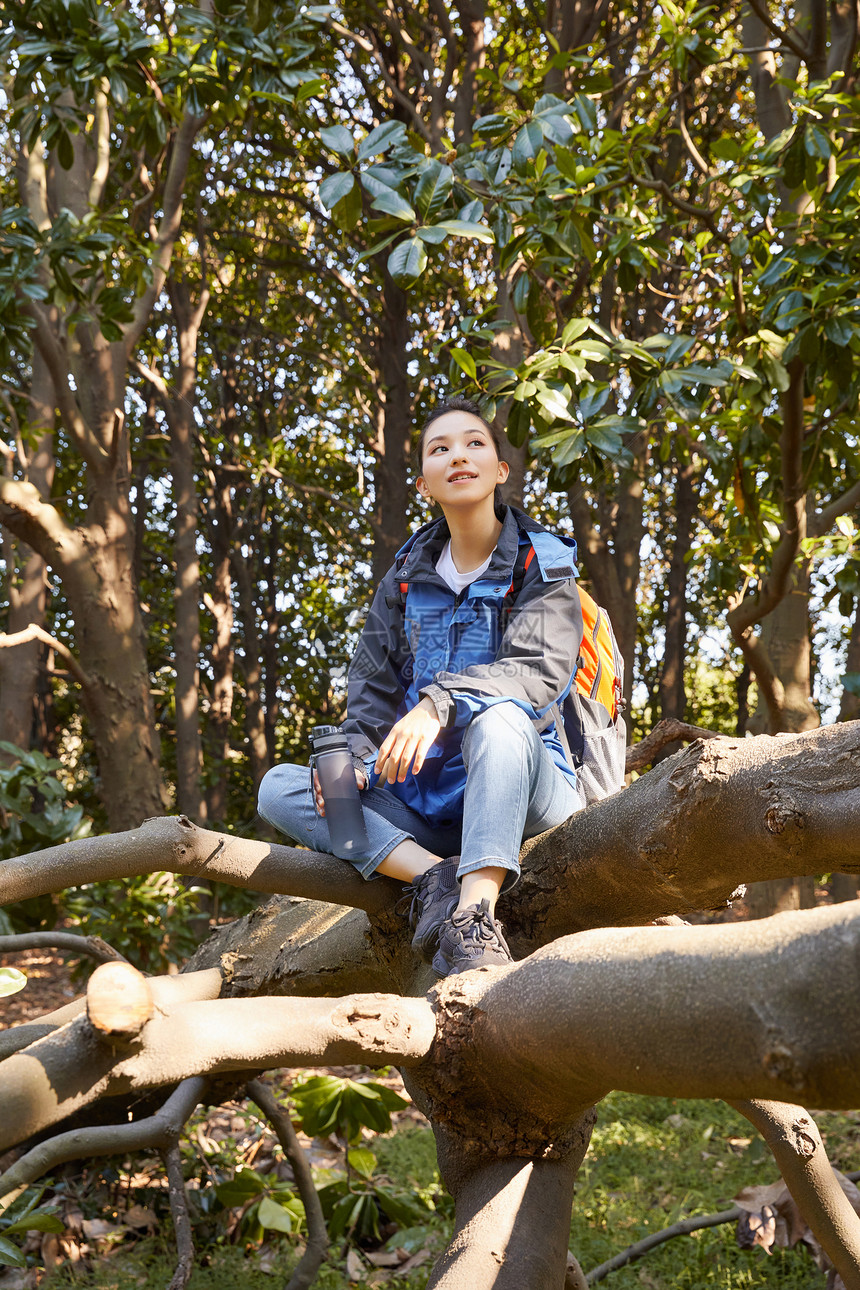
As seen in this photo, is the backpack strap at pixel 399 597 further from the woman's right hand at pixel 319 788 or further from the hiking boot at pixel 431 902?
the hiking boot at pixel 431 902

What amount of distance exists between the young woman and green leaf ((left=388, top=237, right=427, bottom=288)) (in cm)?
33

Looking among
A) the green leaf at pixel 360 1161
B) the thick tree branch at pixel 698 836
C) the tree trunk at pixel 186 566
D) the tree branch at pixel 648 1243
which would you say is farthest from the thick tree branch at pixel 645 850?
the tree trunk at pixel 186 566

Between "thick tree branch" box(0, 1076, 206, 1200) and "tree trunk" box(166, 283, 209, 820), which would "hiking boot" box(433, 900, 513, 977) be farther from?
"tree trunk" box(166, 283, 209, 820)

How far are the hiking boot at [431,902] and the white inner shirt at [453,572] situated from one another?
733mm

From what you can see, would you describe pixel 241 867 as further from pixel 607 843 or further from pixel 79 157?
pixel 79 157

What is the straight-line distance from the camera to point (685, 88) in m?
4.52

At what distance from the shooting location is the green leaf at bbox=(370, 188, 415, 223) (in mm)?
2594

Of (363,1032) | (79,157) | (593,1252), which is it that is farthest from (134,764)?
(363,1032)

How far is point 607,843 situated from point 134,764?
10.8 feet

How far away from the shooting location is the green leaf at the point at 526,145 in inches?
114

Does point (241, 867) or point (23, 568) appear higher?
point (23, 568)

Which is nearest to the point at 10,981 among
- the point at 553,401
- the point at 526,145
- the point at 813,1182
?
the point at 813,1182

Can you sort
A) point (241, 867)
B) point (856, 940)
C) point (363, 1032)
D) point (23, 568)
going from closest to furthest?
point (856, 940) → point (363, 1032) → point (241, 867) → point (23, 568)

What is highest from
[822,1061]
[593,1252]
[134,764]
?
[822,1061]
